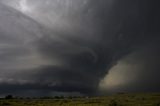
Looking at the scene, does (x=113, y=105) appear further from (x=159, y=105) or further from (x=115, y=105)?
(x=159, y=105)

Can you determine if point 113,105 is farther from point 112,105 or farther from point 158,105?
point 158,105

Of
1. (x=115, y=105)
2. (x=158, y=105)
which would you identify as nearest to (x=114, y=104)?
(x=115, y=105)

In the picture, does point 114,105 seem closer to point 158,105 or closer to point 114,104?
point 114,104

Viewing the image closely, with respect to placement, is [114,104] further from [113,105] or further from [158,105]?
[158,105]

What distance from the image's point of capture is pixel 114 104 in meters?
116

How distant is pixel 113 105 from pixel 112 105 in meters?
0.86

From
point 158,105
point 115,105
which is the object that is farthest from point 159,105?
point 115,105

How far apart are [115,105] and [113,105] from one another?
3.83 feet

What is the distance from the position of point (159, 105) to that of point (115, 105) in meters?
20.7

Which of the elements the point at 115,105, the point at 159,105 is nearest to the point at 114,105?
the point at 115,105

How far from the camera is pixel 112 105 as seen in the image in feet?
372

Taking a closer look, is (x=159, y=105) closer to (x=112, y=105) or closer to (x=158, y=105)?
(x=158, y=105)

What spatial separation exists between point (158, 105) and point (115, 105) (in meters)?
20.7

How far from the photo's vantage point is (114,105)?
376 ft
